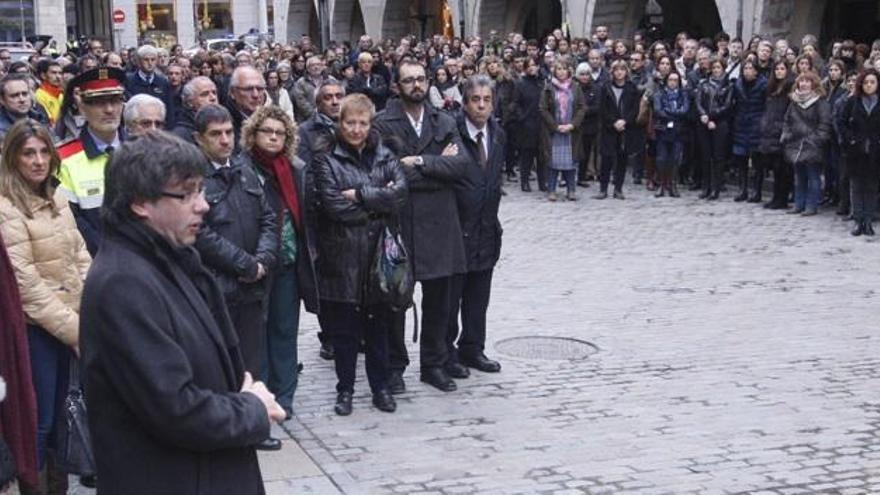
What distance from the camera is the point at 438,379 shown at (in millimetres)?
7887

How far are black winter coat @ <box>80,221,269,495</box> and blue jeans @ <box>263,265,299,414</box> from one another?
139 inches

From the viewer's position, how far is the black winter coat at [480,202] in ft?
25.9

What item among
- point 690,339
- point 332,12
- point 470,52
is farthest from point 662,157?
point 332,12

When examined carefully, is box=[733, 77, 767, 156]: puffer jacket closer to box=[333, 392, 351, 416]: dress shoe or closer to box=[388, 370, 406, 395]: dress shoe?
box=[388, 370, 406, 395]: dress shoe

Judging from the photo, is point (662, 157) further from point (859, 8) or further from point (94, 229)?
point (94, 229)

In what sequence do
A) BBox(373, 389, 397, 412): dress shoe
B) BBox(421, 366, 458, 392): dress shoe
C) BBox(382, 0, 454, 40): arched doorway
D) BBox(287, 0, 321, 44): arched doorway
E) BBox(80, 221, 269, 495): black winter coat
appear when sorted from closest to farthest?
BBox(80, 221, 269, 495): black winter coat, BBox(373, 389, 397, 412): dress shoe, BBox(421, 366, 458, 392): dress shoe, BBox(382, 0, 454, 40): arched doorway, BBox(287, 0, 321, 44): arched doorway

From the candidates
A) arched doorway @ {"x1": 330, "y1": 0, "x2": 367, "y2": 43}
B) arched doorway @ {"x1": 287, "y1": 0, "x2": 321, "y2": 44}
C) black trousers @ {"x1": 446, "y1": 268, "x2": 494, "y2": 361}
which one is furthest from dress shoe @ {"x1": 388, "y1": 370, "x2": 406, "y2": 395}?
arched doorway @ {"x1": 287, "y1": 0, "x2": 321, "y2": 44}

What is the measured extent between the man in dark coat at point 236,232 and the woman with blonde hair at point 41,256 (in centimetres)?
78

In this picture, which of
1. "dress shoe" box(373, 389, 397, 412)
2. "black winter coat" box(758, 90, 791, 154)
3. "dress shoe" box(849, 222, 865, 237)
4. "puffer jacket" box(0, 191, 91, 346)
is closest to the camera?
"puffer jacket" box(0, 191, 91, 346)

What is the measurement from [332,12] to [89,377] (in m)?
42.1

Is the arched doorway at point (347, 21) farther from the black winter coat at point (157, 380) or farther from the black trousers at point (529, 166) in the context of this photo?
the black winter coat at point (157, 380)

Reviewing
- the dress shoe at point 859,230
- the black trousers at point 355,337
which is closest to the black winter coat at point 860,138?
the dress shoe at point 859,230

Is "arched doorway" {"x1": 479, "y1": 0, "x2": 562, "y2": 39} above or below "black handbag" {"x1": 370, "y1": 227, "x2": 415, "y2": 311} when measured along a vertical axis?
above

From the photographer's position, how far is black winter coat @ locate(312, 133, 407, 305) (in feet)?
23.0
